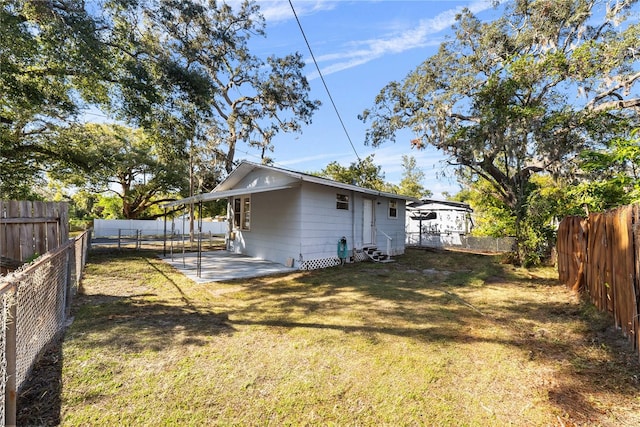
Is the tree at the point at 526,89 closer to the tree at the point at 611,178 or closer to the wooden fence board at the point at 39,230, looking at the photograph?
the tree at the point at 611,178

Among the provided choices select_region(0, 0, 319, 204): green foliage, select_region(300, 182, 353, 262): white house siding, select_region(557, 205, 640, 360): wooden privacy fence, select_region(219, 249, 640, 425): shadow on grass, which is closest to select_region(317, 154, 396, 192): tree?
select_region(0, 0, 319, 204): green foliage

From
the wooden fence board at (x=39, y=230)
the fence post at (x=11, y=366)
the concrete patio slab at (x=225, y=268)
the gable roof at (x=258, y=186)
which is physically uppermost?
the gable roof at (x=258, y=186)

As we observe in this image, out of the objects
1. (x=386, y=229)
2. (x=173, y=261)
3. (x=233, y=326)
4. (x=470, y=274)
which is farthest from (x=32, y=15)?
(x=470, y=274)

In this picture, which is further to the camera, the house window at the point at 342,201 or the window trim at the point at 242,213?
Result: the window trim at the point at 242,213

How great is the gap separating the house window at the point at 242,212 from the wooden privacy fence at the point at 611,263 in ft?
31.9

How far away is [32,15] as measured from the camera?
7328 millimetres

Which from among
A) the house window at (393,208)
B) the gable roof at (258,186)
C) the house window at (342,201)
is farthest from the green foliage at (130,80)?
the house window at (393,208)

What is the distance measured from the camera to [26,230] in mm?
4418

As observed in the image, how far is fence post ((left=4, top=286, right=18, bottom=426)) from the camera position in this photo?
205 cm

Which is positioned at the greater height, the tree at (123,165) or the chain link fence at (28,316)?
the tree at (123,165)

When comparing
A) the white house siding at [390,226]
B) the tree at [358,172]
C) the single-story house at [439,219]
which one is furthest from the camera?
the tree at [358,172]

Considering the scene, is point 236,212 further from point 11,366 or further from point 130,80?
point 11,366

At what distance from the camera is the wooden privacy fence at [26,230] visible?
4035mm

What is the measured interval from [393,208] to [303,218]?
5705mm
